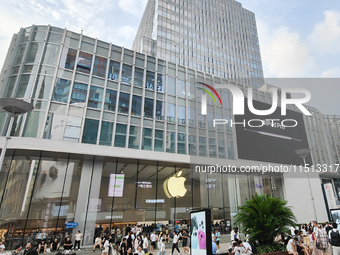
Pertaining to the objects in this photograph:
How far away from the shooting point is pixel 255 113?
25672 millimetres

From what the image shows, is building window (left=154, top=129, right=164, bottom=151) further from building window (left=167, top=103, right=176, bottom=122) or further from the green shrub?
the green shrub

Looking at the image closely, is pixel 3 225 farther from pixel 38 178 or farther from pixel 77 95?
pixel 77 95

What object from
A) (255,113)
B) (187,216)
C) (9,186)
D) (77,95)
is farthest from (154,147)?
(255,113)

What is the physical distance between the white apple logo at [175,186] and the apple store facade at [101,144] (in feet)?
0.32

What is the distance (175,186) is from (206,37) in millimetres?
57137

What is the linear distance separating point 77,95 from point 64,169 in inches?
262

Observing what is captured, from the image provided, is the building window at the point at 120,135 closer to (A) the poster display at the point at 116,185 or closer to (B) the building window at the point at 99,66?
(A) the poster display at the point at 116,185

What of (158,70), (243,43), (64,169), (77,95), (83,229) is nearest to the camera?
(83,229)

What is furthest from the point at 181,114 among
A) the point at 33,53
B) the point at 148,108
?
the point at 33,53

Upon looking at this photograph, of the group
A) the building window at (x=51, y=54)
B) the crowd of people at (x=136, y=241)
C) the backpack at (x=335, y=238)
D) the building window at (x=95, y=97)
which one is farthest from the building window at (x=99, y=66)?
the backpack at (x=335, y=238)

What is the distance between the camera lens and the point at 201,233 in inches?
270

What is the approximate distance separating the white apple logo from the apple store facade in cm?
10

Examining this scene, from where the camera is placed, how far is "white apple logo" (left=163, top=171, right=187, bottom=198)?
66.5 feet

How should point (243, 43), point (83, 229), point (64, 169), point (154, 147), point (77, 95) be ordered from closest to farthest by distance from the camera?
1. point (83, 229)
2. point (64, 169)
3. point (77, 95)
4. point (154, 147)
5. point (243, 43)
